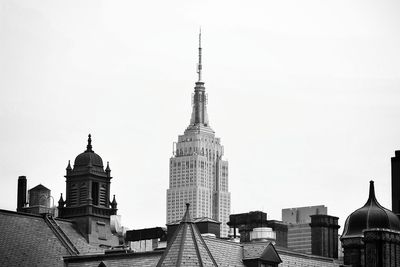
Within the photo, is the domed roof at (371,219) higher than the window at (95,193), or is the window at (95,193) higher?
the window at (95,193)

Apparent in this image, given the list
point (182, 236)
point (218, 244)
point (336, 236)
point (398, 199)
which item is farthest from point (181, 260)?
point (398, 199)

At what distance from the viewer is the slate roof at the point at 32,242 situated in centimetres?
14662

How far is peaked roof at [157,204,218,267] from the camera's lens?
125188mm

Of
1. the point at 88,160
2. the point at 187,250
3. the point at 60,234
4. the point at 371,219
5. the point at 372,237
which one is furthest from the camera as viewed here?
the point at 88,160

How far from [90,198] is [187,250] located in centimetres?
4345

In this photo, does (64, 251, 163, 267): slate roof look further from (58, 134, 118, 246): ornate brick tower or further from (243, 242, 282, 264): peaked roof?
(58, 134, 118, 246): ornate brick tower

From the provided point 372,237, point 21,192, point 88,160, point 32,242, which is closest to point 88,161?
point 88,160

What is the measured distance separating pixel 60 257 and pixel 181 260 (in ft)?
90.0

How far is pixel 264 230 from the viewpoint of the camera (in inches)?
6122

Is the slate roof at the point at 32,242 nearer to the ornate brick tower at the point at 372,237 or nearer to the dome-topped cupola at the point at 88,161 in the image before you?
the dome-topped cupola at the point at 88,161

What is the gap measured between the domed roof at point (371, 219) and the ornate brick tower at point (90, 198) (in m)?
27.2

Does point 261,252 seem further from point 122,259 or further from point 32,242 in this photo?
point 32,242

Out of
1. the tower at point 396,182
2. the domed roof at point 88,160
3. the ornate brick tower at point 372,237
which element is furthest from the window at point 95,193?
the tower at point 396,182

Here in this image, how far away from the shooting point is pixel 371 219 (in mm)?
148250
